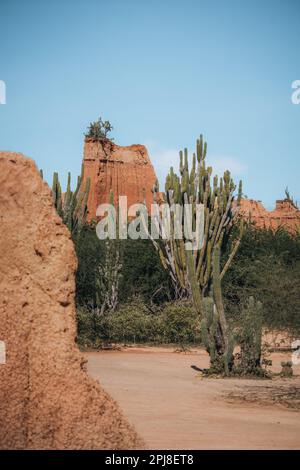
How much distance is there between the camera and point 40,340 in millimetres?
4480

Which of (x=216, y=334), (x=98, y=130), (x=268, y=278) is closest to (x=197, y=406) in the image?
(x=216, y=334)

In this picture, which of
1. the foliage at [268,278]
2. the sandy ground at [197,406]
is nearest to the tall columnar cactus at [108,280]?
the foliage at [268,278]

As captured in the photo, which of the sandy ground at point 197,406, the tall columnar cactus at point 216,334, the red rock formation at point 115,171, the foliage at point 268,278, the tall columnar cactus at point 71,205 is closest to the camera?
the sandy ground at point 197,406

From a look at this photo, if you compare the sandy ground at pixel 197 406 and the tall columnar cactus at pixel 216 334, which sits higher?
the tall columnar cactus at pixel 216 334

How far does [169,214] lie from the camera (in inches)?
768

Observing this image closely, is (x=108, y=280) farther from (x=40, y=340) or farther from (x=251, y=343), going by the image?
(x=40, y=340)

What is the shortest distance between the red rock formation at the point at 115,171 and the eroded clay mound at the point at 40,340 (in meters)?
48.0

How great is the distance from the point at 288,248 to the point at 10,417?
22.4 meters

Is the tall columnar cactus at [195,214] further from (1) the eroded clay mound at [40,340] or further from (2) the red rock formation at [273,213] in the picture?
(2) the red rock formation at [273,213]

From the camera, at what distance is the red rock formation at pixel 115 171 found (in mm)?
55312

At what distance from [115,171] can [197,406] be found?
161 ft

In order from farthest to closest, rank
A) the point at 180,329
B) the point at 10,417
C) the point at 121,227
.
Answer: the point at 121,227 → the point at 180,329 → the point at 10,417
